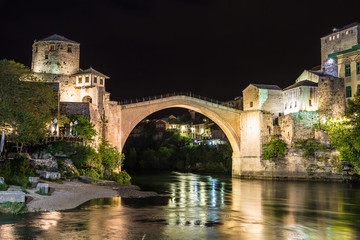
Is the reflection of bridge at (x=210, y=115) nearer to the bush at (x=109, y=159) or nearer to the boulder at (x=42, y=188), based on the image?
the bush at (x=109, y=159)

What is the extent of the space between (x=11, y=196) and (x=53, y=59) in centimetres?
2384

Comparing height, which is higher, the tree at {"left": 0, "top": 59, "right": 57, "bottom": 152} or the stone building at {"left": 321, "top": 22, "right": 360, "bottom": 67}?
the stone building at {"left": 321, "top": 22, "right": 360, "bottom": 67}

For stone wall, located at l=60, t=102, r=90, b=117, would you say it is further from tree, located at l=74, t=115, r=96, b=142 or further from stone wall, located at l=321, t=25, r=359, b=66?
stone wall, located at l=321, t=25, r=359, b=66

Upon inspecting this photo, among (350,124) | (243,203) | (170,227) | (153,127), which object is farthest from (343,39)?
(153,127)

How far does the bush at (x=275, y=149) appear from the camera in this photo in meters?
36.8

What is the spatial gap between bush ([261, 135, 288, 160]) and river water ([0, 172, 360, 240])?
14.0 m

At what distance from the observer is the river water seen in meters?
12.2

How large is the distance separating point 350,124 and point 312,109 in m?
5.46

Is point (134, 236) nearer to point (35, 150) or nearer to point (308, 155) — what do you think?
point (35, 150)

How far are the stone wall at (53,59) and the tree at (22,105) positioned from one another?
501cm

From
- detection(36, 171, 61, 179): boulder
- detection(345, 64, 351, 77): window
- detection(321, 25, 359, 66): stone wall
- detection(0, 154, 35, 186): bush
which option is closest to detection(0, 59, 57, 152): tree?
detection(0, 154, 35, 186): bush

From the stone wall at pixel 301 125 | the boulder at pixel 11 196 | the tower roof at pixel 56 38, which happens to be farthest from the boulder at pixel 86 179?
the stone wall at pixel 301 125

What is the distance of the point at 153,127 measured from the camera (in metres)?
76.6

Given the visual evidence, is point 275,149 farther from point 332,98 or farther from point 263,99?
point 332,98
